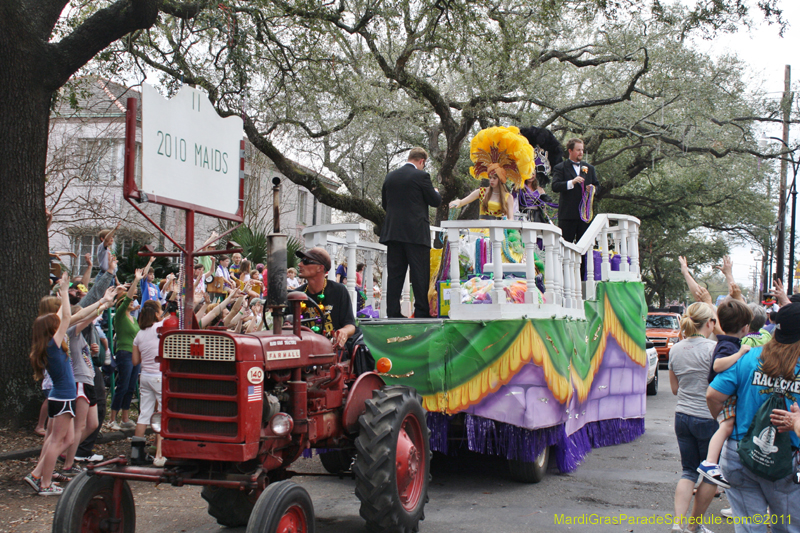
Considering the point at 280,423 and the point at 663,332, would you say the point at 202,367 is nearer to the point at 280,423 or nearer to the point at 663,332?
the point at 280,423

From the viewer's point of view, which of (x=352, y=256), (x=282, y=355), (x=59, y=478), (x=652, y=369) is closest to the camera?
(x=282, y=355)

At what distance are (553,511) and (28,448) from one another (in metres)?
5.42

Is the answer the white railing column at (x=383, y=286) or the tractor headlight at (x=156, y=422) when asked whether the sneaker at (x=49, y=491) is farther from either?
the white railing column at (x=383, y=286)

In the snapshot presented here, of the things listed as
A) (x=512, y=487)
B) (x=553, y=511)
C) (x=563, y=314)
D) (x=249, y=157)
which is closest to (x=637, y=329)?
(x=563, y=314)

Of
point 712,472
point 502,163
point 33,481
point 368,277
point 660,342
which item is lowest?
point 33,481

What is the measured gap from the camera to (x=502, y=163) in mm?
8414

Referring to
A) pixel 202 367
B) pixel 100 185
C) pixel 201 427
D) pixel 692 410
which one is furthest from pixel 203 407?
pixel 100 185

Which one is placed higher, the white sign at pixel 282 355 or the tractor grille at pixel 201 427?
the white sign at pixel 282 355

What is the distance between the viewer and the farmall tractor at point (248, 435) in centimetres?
382

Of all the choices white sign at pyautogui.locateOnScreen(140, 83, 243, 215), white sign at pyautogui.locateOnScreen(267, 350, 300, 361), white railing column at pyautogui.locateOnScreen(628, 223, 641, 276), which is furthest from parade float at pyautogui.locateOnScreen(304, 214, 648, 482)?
white sign at pyautogui.locateOnScreen(140, 83, 243, 215)

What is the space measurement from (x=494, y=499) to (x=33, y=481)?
418 centimetres

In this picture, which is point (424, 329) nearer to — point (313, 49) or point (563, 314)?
point (563, 314)

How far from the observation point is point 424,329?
6402 mm

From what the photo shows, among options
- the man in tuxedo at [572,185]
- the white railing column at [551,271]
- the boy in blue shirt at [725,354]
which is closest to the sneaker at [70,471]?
the white railing column at [551,271]
